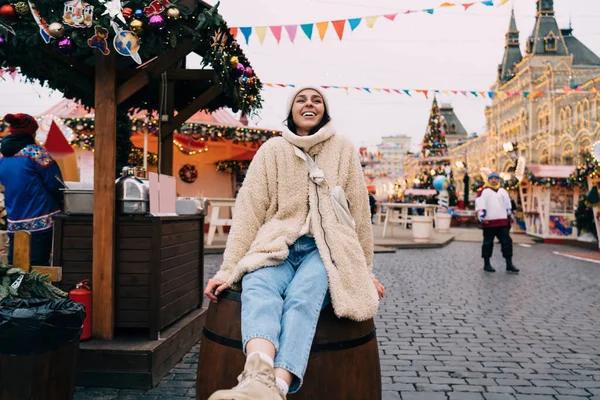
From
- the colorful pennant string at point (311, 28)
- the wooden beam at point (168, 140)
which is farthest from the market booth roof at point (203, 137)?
the wooden beam at point (168, 140)

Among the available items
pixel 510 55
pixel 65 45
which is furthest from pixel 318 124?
pixel 510 55

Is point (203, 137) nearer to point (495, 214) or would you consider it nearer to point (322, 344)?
point (495, 214)

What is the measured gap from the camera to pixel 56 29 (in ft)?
10.8

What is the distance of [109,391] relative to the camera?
3291mm

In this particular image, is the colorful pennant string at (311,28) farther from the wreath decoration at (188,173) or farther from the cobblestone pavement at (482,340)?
the wreath decoration at (188,173)

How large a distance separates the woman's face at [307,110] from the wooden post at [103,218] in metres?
1.55

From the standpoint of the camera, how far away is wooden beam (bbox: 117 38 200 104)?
3673mm

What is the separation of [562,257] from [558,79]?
4180 centimetres

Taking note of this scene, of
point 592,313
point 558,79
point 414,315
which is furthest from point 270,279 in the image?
point 558,79

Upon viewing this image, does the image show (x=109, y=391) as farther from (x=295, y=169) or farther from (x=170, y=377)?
(x=295, y=169)

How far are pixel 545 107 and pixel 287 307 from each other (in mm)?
55539

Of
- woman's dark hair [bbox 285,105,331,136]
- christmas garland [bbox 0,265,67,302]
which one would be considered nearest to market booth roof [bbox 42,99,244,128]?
christmas garland [bbox 0,265,67,302]

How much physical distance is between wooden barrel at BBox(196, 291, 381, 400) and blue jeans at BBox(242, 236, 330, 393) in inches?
3.1

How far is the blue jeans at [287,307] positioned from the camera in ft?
6.40
